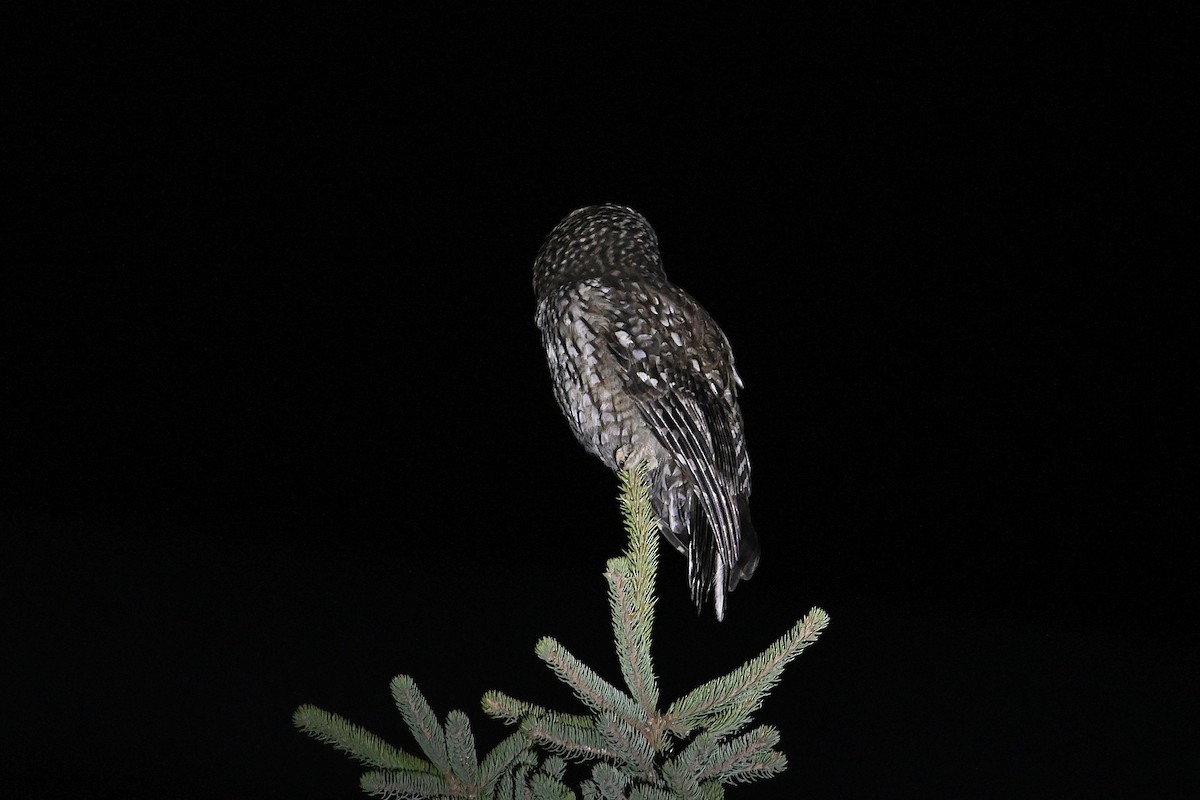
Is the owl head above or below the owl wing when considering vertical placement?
above

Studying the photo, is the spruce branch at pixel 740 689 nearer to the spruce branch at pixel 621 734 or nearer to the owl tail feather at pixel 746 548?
the spruce branch at pixel 621 734

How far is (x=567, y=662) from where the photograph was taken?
852 mm

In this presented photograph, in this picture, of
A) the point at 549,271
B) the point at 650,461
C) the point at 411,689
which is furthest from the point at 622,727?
the point at 549,271

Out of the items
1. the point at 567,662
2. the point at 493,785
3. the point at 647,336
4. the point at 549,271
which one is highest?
the point at 549,271

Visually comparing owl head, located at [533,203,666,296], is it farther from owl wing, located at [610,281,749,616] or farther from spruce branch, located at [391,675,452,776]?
spruce branch, located at [391,675,452,776]

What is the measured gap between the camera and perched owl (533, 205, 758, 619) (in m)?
1.46

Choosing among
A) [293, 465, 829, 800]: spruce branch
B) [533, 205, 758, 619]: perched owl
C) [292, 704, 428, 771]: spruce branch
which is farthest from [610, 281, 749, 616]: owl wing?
[292, 704, 428, 771]: spruce branch

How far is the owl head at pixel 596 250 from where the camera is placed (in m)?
1.57

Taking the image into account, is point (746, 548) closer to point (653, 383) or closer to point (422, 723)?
point (653, 383)

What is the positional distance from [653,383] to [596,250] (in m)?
0.27

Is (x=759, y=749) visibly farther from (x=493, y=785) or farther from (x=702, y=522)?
(x=702, y=522)

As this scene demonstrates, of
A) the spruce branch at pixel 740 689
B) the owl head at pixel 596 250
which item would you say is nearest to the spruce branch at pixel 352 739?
the spruce branch at pixel 740 689

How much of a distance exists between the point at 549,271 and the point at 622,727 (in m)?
0.91

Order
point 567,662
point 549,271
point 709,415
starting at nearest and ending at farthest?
point 567,662 → point 709,415 → point 549,271
